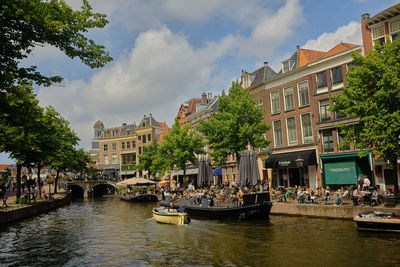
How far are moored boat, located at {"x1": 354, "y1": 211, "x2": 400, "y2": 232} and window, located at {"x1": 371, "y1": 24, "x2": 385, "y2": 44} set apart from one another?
53.0 ft

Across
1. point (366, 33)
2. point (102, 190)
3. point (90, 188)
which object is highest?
point (366, 33)

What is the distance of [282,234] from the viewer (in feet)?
59.3

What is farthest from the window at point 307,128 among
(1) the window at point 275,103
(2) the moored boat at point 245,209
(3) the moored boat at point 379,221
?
(3) the moored boat at point 379,221

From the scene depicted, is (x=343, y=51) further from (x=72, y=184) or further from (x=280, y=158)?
(x=72, y=184)

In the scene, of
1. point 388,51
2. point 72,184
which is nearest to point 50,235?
point 388,51

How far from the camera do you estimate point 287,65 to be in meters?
36.6

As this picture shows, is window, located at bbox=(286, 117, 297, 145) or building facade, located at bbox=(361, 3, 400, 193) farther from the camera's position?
window, located at bbox=(286, 117, 297, 145)

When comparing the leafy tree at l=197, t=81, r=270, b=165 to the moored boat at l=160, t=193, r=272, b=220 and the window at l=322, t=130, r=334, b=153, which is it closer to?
the window at l=322, t=130, r=334, b=153

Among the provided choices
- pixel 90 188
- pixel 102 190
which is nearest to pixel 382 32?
pixel 90 188

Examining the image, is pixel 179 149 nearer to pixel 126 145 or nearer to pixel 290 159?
pixel 290 159

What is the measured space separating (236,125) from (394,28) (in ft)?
51.0

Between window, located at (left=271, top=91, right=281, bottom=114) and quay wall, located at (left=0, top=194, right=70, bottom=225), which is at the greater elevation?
window, located at (left=271, top=91, right=281, bottom=114)

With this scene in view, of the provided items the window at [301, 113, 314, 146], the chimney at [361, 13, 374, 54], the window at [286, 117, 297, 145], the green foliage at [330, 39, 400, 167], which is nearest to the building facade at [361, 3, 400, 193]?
the chimney at [361, 13, 374, 54]

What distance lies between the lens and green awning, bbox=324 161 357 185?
29.3 meters
